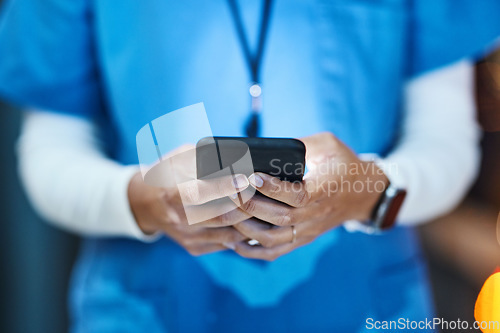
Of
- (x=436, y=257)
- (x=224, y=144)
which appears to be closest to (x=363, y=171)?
(x=224, y=144)

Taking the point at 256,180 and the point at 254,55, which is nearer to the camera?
the point at 256,180

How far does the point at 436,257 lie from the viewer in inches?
47.2

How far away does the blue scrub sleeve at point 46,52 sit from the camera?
1.92ft

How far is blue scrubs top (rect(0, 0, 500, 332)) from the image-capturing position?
470mm

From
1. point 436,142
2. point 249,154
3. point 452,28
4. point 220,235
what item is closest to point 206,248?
point 220,235

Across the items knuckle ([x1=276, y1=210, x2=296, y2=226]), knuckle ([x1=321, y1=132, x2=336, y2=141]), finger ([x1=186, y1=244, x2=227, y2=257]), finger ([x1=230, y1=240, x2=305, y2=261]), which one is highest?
knuckle ([x1=321, y1=132, x2=336, y2=141])

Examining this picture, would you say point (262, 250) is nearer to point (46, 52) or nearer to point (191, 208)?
point (191, 208)

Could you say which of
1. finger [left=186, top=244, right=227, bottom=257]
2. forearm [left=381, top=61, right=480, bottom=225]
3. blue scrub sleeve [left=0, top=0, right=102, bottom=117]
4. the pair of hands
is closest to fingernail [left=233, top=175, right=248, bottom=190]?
the pair of hands

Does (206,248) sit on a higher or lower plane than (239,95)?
lower

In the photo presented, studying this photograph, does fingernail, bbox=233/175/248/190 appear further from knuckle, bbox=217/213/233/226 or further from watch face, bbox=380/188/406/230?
watch face, bbox=380/188/406/230

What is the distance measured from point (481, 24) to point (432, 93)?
0.11 meters

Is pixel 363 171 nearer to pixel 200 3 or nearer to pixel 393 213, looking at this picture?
pixel 393 213

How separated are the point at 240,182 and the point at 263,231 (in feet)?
0.23

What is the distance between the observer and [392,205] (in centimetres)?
48
